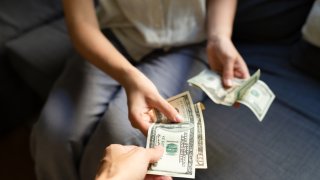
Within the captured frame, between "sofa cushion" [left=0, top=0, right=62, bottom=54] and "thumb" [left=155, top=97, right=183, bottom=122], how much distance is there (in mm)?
759

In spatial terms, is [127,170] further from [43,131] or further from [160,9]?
[160,9]

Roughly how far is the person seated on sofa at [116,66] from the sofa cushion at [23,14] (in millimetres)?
364

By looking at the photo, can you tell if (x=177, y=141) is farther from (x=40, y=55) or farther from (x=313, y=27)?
(x=40, y=55)

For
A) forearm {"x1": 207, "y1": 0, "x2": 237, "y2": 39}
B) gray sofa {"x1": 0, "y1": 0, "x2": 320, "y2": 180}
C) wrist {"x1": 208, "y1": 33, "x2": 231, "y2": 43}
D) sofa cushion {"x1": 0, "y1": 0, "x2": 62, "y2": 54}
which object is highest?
sofa cushion {"x1": 0, "y1": 0, "x2": 62, "y2": 54}

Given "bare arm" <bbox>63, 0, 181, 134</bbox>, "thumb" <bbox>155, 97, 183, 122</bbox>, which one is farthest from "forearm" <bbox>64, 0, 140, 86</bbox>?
"thumb" <bbox>155, 97, 183, 122</bbox>

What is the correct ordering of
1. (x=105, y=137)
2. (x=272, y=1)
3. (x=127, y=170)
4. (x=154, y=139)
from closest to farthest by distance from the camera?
(x=127, y=170), (x=154, y=139), (x=105, y=137), (x=272, y=1)

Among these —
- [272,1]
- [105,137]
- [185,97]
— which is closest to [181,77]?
[185,97]

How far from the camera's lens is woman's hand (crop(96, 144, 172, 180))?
0.66 meters

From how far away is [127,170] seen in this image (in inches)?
26.1

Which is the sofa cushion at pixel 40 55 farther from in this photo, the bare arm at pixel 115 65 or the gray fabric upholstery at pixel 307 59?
the gray fabric upholstery at pixel 307 59

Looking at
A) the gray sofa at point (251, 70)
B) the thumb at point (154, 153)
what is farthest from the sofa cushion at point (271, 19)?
the thumb at point (154, 153)

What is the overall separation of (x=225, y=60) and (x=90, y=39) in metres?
0.37

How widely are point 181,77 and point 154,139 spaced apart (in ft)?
0.95

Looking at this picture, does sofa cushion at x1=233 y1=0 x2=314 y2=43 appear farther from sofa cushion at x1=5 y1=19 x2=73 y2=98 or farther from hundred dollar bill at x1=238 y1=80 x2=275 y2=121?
sofa cushion at x1=5 y1=19 x2=73 y2=98
